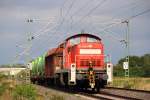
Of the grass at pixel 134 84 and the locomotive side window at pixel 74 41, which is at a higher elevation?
the locomotive side window at pixel 74 41

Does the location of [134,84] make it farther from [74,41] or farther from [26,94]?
[26,94]

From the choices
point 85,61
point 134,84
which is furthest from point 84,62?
point 134,84

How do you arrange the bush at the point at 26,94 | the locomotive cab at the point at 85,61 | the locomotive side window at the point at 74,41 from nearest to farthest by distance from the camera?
the bush at the point at 26,94 → the locomotive cab at the point at 85,61 → the locomotive side window at the point at 74,41

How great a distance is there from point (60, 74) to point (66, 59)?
2136 millimetres

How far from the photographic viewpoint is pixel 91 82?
3150 cm

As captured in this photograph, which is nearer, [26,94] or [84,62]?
[26,94]

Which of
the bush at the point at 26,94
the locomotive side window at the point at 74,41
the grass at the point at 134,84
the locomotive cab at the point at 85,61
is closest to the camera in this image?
the bush at the point at 26,94

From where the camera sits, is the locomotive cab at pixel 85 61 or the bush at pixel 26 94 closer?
the bush at pixel 26 94

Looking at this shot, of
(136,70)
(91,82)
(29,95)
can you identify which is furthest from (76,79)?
(136,70)

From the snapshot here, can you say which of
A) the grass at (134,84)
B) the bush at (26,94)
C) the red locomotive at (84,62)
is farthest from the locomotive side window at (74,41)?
the grass at (134,84)

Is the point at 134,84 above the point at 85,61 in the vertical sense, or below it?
below

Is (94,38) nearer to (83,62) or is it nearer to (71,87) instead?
(83,62)

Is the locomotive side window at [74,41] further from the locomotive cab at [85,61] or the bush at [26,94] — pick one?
the bush at [26,94]

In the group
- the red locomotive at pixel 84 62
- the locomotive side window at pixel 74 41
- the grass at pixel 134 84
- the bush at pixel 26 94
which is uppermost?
the locomotive side window at pixel 74 41
